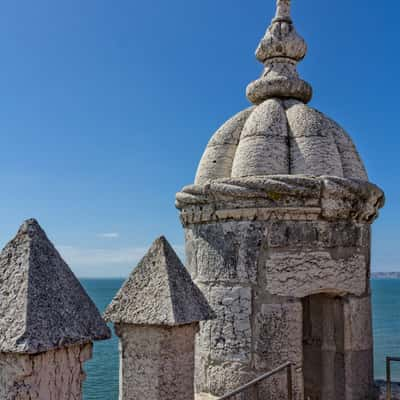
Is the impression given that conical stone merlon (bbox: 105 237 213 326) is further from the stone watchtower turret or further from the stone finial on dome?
the stone finial on dome

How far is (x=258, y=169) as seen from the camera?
5512 mm

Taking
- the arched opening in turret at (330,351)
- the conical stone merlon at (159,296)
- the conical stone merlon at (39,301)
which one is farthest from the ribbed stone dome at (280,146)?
the conical stone merlon at (39,301)

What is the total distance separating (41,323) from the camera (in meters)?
2.47

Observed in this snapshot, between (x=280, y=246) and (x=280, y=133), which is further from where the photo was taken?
(x=280, y=133)

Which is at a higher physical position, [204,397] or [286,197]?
[286,197]

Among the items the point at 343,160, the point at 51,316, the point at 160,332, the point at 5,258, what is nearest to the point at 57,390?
the point at 51,316

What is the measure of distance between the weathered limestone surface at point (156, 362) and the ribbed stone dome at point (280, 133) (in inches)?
92.9

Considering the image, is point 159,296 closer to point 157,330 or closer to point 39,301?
point 157,330

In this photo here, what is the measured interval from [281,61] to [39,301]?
4.83 metres

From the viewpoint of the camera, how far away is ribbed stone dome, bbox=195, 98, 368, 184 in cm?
556

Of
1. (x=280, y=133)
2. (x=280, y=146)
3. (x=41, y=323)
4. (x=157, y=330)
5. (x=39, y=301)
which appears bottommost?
(x=157, y=330)

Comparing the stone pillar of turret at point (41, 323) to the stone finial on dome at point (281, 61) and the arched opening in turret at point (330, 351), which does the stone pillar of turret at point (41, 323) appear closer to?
the arched opening in turret at point (330, 351)

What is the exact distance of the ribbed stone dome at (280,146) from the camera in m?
5.56

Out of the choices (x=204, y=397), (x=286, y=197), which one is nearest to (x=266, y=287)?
(x=286, y=197)
